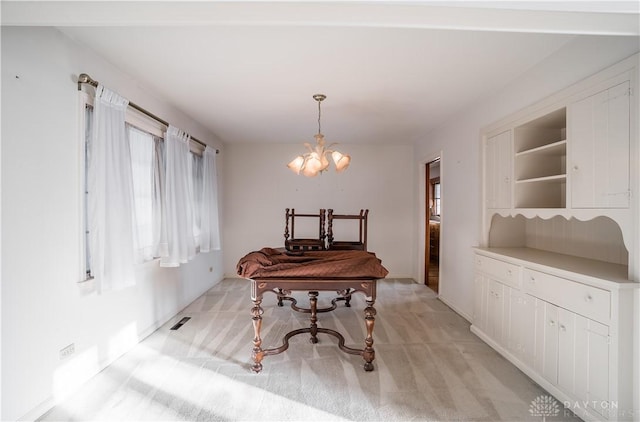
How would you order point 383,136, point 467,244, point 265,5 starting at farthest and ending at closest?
point 383,136 < point 467,244 < point 265,5

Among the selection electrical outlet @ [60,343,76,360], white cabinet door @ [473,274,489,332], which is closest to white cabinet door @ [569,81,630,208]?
white cabinet door @ [473,274,489,332]

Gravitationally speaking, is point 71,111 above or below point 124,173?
above

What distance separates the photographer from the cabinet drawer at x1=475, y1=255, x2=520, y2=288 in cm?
229

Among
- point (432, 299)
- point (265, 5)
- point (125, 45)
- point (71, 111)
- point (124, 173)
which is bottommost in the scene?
point (432, 299)

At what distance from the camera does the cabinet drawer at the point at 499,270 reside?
2.29m

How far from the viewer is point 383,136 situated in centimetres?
461

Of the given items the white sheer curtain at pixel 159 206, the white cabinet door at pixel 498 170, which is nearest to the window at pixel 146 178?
the white sheer curtain at pixel 159 206

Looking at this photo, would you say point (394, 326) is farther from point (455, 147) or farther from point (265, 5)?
point (265, 5)

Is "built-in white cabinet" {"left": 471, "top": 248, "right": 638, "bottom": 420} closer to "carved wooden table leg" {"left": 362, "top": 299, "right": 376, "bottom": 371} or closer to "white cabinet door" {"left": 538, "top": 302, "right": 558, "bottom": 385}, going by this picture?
"white cabinet door" {"left": 538, "top": 302, "right": 558, "bottom": 385}

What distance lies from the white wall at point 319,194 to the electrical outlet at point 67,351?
10.8 feet

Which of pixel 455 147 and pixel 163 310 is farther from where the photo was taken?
pixel 455 147

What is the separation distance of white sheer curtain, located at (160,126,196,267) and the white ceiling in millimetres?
493

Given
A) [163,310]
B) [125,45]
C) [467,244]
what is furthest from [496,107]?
[163,310]

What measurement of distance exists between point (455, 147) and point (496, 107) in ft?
2.82
